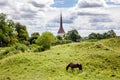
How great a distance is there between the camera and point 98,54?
39312 millimetres

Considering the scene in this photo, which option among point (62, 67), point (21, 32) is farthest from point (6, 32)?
point (62, 67)

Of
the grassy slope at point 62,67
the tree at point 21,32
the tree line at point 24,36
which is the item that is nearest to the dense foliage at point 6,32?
the tree line at point 24,36

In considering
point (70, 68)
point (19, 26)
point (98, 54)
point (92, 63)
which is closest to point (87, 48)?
point (98, 54)

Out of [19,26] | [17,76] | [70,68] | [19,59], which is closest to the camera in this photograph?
[17,76]

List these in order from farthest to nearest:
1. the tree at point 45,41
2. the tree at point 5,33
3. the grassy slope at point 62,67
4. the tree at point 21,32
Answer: the tree at point 21,32 < the tree at point 5,33 < the tree at point 45,41 < the grassy slope at point 62,67

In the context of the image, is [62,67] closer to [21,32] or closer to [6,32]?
[6,32]

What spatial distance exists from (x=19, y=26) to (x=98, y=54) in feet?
200

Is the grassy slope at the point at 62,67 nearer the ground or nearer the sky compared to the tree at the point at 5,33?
nearer the ground

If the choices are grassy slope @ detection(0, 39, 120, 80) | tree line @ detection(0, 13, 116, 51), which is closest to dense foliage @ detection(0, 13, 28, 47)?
tree line @ detection(0, 13, 116, 51)

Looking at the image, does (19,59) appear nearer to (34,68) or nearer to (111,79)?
(34,68)

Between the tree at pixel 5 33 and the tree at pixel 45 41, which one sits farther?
the tree at pixel 5 33

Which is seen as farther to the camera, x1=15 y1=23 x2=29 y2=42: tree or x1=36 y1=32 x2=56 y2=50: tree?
x1=15 y1=23 x2=29 y2=42: tree

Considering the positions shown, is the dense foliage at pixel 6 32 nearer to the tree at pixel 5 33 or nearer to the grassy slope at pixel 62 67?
the tree at pixel 5 33

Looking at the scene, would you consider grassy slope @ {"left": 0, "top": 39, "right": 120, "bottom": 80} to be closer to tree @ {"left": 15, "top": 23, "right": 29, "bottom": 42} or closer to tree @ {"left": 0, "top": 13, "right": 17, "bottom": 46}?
tree @ {"left": 0, "top": 13, "right": 17, "bottom": 46}
